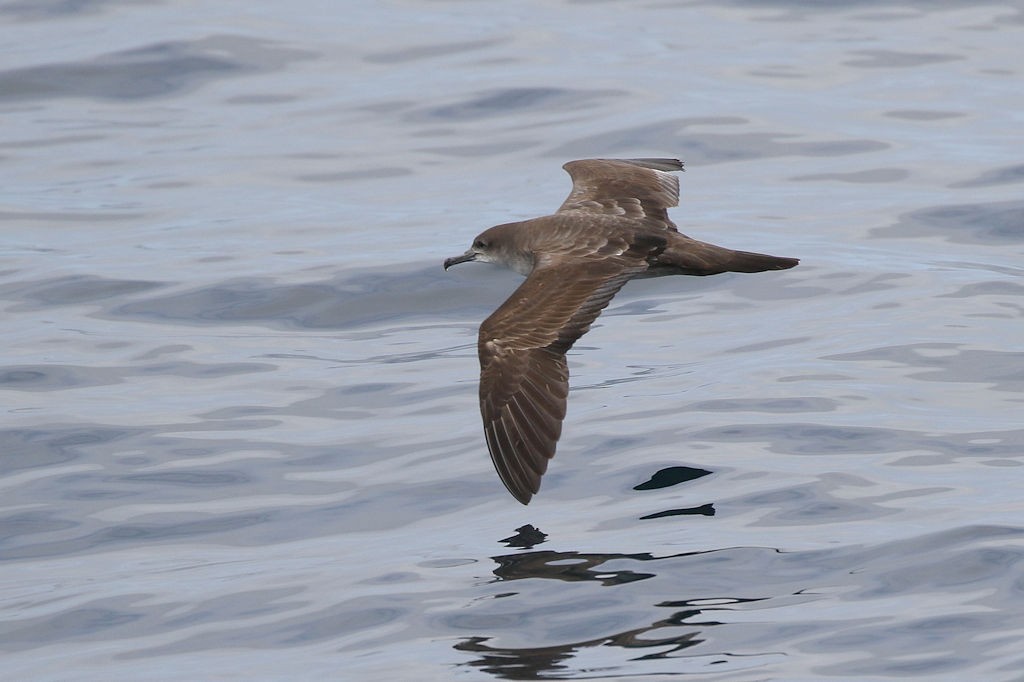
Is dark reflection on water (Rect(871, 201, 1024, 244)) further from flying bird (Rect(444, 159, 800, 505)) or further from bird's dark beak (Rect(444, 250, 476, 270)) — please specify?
bird's dark beak (Rect(444, 250, 476, 270))

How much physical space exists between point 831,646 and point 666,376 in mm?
3033

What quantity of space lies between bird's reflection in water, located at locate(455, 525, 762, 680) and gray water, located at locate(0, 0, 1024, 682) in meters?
0.02

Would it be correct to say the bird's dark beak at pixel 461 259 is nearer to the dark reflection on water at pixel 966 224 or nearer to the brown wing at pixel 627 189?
the brown wing at pixel 627 189

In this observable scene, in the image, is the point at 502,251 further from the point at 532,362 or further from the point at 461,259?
the point at 532,362

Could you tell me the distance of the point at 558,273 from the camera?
22.4 feet

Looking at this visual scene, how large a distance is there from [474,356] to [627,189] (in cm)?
114

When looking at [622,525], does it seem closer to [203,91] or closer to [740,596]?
[740,596]

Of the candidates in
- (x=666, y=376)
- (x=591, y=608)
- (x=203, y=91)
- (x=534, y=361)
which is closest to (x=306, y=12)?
(x=203, y=91)

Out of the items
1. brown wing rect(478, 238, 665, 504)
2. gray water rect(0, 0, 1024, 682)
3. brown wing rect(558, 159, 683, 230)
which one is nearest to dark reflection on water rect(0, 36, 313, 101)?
gray water rect(0, 0, 1024, 682)

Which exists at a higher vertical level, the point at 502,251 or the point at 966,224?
the point at 502,251

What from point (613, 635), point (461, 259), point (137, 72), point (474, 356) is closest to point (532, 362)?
point (613, 635)

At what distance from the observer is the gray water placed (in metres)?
5.30

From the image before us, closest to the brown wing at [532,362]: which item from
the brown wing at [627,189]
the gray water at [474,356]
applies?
the gray water at [474,356]

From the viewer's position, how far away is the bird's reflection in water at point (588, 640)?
193 inches
